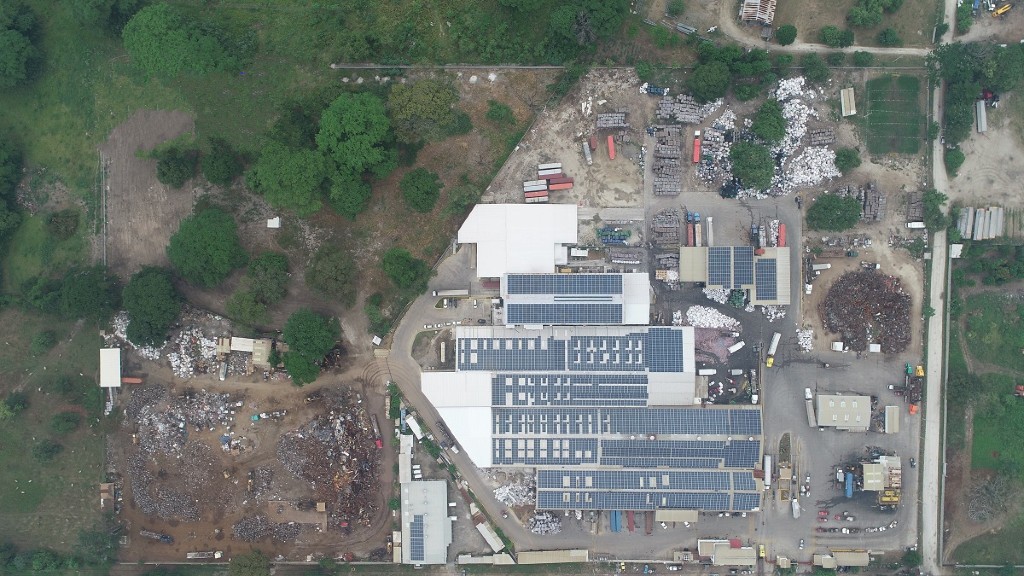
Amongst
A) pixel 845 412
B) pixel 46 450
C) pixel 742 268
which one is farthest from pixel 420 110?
pixel 46 450

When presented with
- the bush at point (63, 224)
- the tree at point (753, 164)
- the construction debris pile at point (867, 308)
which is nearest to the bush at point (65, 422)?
the bush at point (63, 224)

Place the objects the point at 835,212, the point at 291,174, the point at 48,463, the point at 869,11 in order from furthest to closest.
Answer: the point at 48,463 < the point at 869,11 < the point at 835,212 < the point at 291,174

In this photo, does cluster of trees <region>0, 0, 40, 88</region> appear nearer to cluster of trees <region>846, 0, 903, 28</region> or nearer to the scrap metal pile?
the scrap metal pile

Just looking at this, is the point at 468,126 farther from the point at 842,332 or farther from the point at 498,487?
the point at 842,332

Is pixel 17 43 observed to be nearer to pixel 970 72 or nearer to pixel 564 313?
pixel 564 313

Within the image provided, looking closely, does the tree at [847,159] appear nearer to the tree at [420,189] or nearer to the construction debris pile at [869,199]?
the construction debris pile at [869,199]

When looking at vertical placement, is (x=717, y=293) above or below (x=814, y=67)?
below
